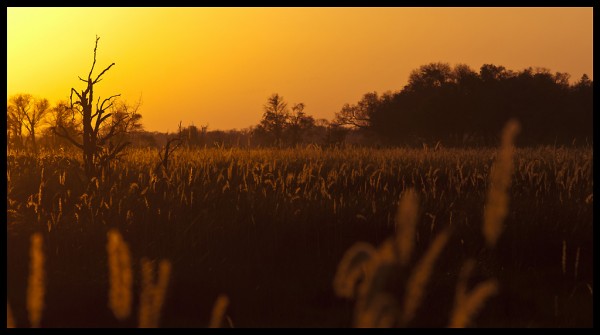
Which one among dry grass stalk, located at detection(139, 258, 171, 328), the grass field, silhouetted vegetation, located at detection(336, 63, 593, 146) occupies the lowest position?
the grass field

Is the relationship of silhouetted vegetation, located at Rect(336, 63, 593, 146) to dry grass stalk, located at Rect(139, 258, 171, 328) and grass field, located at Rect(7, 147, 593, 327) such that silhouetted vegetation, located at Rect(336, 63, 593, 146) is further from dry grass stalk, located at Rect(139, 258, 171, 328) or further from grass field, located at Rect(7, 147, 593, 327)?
dry grass stalk, located at Rect(139, 258, 171, 328)

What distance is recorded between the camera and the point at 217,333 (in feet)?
14.8

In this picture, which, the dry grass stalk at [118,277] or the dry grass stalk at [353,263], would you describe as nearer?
the dry grass stalk at [353,263]

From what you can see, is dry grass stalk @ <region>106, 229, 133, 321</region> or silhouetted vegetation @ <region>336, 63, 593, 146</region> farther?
silhouetted vegetation @ <region>336, 63, 593, 146</region>

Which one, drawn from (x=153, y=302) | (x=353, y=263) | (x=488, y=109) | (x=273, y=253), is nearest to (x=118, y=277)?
(x=153, y=302)

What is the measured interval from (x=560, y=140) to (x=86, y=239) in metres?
42.9

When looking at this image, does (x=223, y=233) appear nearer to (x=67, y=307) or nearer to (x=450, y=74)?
(x=67, y=307)

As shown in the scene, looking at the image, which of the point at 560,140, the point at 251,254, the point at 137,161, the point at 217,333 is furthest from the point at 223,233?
the point at 560,140

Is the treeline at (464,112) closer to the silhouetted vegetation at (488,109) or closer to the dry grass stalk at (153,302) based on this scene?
the silhouetted vegetation at (488,109)

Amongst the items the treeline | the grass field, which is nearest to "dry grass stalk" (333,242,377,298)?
the grass field

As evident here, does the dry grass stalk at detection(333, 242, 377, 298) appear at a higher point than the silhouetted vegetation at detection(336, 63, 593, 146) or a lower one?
lower

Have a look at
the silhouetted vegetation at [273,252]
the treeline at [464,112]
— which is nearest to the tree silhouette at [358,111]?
the treeline at [464,112]

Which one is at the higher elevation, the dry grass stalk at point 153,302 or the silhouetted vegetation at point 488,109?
the silhouetted vegetation at point 488,109

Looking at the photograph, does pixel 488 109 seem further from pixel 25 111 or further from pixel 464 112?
pixel 25 111
